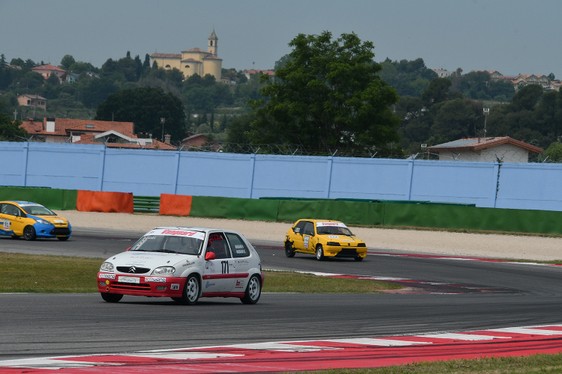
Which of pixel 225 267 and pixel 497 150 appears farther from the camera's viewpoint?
pixel 497 150

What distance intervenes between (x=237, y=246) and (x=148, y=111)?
554 feet

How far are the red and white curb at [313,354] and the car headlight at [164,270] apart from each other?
4.70m

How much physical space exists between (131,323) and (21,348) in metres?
3.39

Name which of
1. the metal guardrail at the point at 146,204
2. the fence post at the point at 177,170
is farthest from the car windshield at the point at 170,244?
the fence post at the point at 177,170

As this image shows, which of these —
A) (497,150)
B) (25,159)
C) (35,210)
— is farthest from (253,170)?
(497,150)

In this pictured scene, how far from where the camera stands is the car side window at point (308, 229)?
3841 cm

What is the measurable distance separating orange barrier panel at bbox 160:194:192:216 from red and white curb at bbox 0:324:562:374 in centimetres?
4262

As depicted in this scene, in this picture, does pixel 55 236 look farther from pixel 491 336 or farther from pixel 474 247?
pixel 491 336

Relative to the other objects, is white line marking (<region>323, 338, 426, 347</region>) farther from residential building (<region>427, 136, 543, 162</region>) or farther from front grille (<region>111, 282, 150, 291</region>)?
residential building (<region>427, 136, 543, 162</region>)

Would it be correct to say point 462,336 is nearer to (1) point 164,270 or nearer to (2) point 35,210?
(1) point 164,270

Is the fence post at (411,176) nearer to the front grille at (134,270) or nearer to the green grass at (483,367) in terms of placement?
the front grille at (134,270)

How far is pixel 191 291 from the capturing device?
19297 millimetres

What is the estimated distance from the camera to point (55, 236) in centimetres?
4047

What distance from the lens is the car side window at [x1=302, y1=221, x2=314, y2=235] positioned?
38406 mm
